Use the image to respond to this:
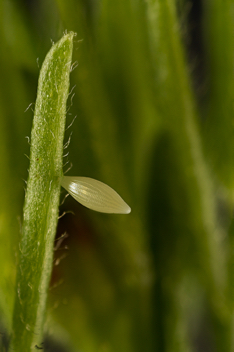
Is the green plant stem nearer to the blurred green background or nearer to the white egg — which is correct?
the white egg

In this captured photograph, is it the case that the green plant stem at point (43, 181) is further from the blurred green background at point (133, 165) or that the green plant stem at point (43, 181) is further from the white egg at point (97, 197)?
the blurred green background at point (133, 165)

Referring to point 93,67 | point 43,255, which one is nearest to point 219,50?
point 93,67

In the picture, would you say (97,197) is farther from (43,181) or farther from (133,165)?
(133,165)

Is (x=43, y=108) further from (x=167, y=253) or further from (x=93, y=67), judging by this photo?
(x=167, y=253)

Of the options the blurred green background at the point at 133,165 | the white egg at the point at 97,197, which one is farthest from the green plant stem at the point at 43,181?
the blurred green background at the point at 133,165

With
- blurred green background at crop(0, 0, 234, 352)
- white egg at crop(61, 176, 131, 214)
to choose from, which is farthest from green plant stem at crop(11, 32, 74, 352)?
blurred green background at crop(0, 0, 234, 352)

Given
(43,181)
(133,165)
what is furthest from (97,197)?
(133,165)
